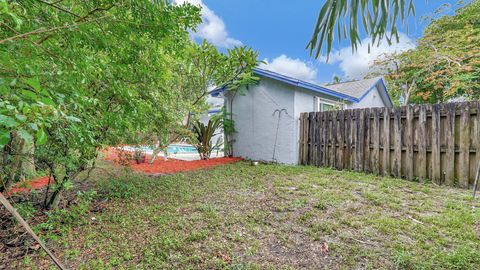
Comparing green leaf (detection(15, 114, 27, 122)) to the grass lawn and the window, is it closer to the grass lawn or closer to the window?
the grass lawn

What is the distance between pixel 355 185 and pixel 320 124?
257cm

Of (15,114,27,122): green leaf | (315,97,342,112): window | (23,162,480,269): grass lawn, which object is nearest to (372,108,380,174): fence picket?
(23,162,480,269): grass lawn

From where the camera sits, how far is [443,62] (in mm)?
11258

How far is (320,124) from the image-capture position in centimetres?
691

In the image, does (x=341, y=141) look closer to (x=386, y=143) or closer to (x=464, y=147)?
(x=386, y=143)

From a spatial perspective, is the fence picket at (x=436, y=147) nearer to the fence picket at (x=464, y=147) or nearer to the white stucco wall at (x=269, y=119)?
the fence picket at (x=464, y=147)

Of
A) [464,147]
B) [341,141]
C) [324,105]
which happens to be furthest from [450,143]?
[324,105]

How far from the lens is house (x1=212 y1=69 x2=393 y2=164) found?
24.7 feet

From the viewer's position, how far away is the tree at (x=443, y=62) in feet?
33.5

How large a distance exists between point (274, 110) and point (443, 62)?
9.31m

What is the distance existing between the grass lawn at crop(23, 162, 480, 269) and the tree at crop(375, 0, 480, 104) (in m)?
8.95

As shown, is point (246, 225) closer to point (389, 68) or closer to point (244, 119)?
point (244, 119)

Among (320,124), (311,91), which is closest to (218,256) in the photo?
(320,124)

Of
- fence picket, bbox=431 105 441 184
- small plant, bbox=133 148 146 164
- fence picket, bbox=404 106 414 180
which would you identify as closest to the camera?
fence picket, bbox=431 105 441 184
